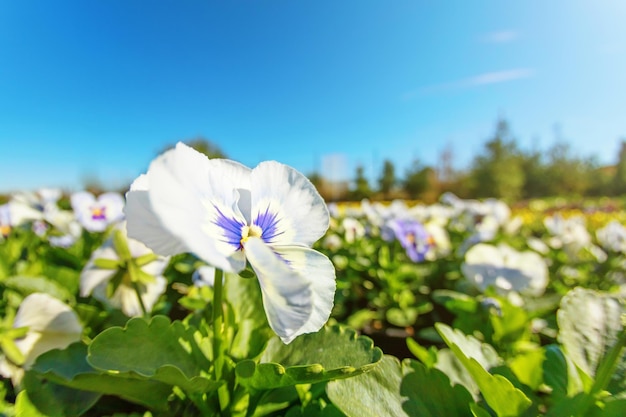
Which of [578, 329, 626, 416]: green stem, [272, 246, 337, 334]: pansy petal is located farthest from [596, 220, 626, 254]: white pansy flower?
[272, 246, 337, 334]: pansy petal

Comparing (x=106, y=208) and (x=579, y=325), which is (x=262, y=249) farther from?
(x=106, y=208)

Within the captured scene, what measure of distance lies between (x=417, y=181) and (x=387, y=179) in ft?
9.25

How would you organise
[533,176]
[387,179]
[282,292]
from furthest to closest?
1. [387,179]
2. [533,176]
3. [282,292]

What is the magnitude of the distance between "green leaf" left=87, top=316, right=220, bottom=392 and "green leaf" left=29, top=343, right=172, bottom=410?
0.02m

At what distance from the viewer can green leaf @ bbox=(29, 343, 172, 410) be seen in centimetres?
51

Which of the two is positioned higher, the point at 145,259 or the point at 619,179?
the point at 145,259

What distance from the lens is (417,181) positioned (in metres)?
22.5

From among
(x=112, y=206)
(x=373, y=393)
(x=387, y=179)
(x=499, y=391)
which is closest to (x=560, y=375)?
(x=499, y=391)

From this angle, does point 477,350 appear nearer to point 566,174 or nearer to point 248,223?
point 248,223

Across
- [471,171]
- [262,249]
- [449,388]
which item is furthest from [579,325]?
[471,171]

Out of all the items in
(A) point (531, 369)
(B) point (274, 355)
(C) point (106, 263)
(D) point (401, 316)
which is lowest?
(D) point (401, 316)

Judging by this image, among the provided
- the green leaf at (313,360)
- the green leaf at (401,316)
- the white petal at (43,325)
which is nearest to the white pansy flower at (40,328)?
the white petal at (43,325)

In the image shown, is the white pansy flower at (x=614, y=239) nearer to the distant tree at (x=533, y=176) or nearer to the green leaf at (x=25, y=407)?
the green leaf at (x=25, y=407)

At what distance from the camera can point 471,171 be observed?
21469 mm
